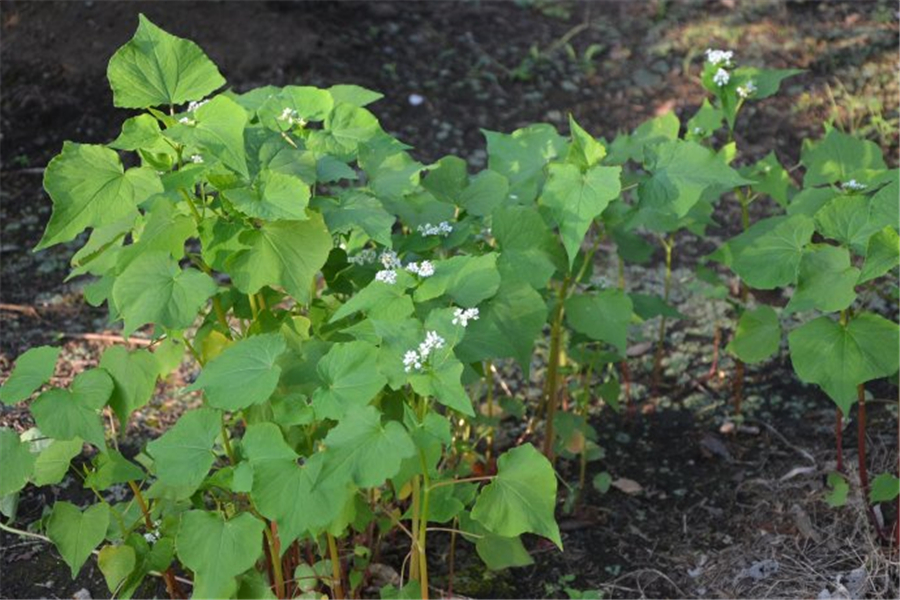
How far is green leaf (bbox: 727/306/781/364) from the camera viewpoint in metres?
2.82

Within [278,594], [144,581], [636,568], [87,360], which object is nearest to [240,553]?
[278,594]

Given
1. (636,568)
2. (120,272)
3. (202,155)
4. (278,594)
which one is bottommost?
(636,568)

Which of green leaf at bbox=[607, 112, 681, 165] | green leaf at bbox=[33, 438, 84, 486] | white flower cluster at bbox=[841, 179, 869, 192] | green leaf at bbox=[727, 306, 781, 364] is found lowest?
green leaf at bbox=[727, 306, 781, 364]

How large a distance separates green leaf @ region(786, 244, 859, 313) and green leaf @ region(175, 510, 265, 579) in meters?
1.16

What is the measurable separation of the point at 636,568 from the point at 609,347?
79 centimetres

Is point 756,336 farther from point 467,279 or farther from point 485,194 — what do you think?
A: point 467,279

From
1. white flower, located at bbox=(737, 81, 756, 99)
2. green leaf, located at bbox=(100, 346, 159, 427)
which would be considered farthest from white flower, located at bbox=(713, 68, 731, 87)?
green leaf, located at bbox=(100, 346, 159, 427)

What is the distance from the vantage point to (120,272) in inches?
87.8

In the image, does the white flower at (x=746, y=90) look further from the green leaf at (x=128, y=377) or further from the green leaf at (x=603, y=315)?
the green leaf at (x=128, y=377)

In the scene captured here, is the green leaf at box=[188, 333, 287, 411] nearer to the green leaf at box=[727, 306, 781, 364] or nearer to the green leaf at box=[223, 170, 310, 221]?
A: the green leaf at box=[223, 170, 310, 221]

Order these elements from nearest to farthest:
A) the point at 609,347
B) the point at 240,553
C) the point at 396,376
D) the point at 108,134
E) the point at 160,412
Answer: the point at 396,376 < the point at 240,553 < the point at 160,412 < the point at 609,347 < the point at 108,134

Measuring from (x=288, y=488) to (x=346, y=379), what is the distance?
203mm

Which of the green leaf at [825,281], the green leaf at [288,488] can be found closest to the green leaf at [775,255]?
the green leaf at [825,281]

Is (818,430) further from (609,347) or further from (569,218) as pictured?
(569,218)
